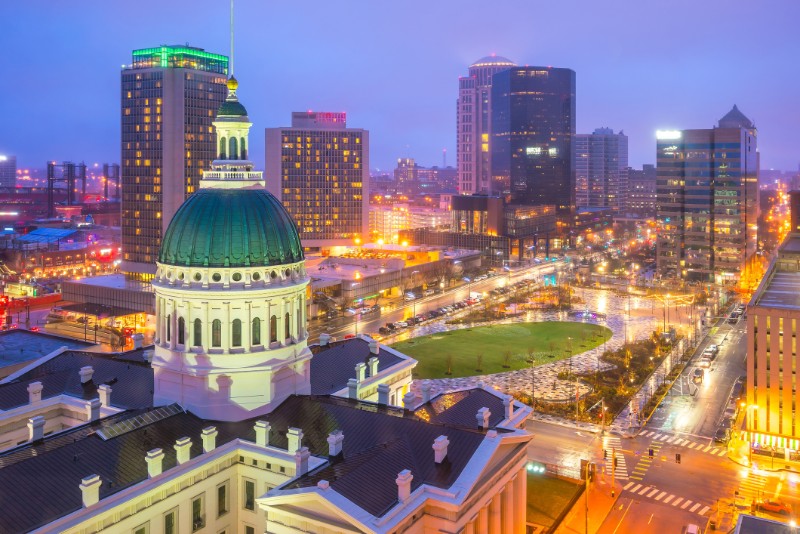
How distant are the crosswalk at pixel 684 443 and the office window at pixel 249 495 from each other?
5458cm

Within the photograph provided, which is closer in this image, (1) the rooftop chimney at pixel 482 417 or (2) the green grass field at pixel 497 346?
(1) the rooftop chimney at pixel 482 417

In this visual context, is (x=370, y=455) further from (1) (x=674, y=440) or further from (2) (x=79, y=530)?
(1) (x=674, y=440)

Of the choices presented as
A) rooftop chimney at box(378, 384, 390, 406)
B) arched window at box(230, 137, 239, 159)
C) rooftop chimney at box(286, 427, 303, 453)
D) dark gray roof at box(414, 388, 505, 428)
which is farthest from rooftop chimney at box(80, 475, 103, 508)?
arched window at box(230, 137, 239, 159)

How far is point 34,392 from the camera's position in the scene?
60219mm

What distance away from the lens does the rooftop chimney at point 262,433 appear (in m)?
52.0

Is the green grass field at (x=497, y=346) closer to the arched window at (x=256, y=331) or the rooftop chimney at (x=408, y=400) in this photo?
the rooftop chimney at (x=408, y=400)

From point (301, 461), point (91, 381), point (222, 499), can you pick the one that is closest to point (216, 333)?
point (222, 499)

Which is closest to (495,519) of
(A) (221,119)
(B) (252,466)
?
(B) (252,466)

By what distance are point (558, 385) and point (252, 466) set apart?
67706mm

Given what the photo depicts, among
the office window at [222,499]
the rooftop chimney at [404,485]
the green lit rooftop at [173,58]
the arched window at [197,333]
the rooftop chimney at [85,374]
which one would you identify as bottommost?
the office window at [222,499]

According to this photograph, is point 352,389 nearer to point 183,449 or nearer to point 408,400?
point 408,400

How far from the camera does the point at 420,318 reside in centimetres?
16125

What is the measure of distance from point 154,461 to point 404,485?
16366mm

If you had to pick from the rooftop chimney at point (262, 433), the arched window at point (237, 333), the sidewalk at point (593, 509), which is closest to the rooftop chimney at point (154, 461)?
the rooftop chimney at point (262, 433)
